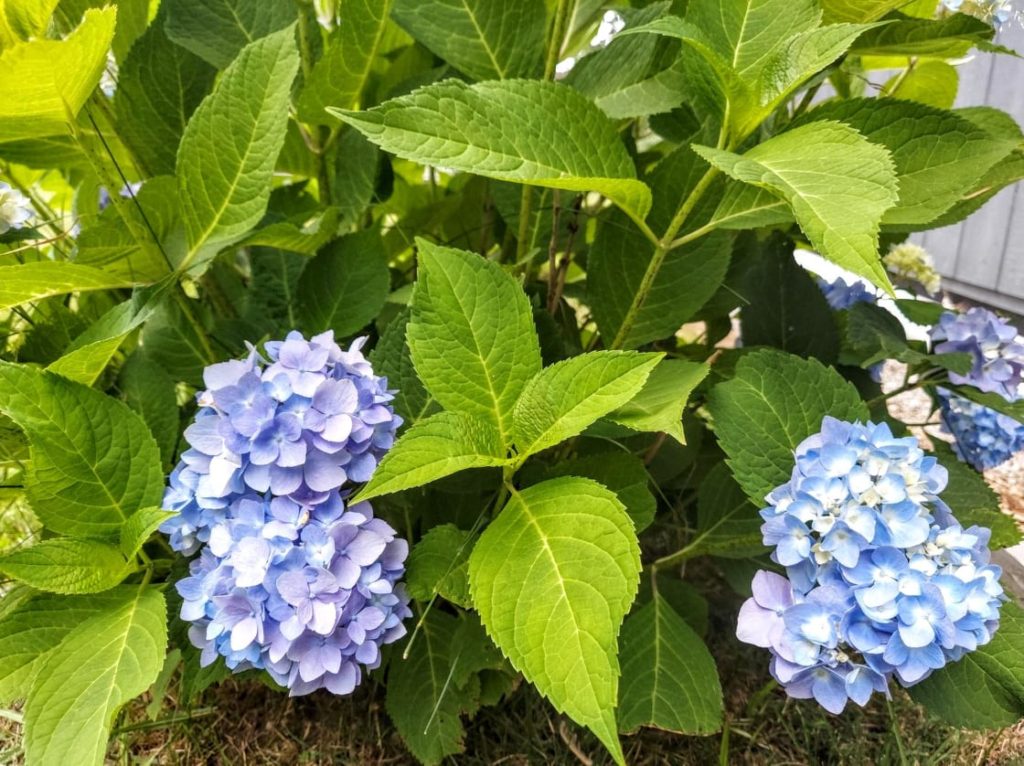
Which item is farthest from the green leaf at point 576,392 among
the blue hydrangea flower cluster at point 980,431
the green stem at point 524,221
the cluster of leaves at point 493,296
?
the blue hydrangea flower cluster at point 980,431

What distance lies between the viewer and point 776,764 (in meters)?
0.93

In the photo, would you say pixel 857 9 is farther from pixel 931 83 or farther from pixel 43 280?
pixel 43 280

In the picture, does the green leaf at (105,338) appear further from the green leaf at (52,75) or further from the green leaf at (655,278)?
the green leaf at (655,278)

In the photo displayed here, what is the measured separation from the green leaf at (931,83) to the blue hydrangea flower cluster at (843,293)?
0.25 metres

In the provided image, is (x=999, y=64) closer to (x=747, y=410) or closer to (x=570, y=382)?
(x=747, y=410)

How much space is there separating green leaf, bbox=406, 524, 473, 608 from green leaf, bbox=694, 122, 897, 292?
396 millimetres

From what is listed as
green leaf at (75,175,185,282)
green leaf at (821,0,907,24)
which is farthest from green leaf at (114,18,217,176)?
green leaf at (821,0,907,24)

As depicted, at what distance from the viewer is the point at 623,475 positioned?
2.64ft

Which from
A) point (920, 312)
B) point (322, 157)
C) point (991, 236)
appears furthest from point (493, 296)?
point (991, 236)

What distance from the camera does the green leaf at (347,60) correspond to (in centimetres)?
80

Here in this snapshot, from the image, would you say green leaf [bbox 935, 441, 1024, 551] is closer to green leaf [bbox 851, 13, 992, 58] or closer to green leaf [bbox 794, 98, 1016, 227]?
green leaf [bbox 794, 98, 1016, 227]

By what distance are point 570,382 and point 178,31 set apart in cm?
62

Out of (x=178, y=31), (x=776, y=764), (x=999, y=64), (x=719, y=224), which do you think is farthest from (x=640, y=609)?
(x=999, y=64)

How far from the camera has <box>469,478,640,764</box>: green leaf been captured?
1.80 feet
